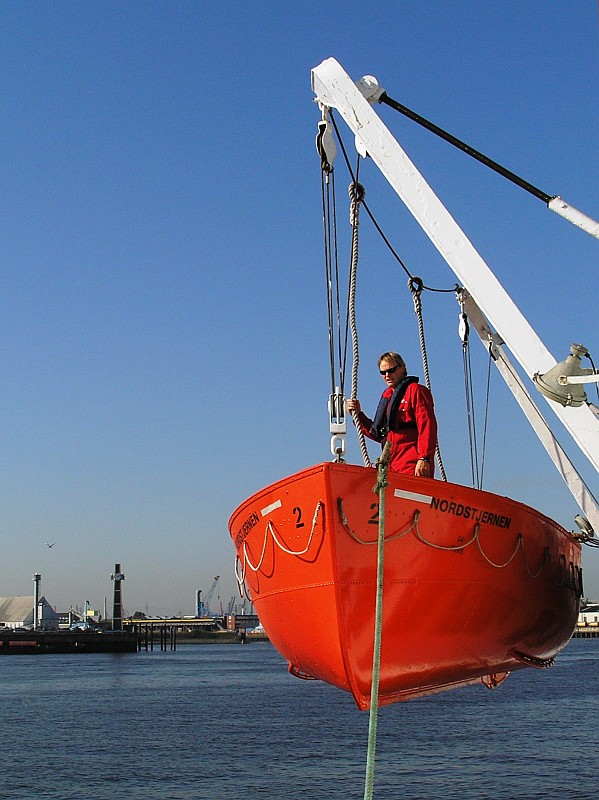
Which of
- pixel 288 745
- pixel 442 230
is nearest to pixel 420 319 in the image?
pixel 442 230

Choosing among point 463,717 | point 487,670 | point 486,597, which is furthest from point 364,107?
point 463,717

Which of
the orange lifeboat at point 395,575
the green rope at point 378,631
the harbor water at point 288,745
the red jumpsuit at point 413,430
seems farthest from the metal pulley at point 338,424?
the harbor water at point 288,745

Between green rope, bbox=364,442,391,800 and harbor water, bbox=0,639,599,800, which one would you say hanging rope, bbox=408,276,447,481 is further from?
harbor water, bbox=0,639,599,800

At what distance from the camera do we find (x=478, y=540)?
10.2 metres

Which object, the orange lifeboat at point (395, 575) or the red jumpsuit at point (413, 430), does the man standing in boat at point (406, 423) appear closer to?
the red jumpsuit at point (413, 430)

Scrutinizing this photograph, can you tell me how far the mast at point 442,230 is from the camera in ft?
34.2

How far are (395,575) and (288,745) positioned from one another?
31585 millimetres

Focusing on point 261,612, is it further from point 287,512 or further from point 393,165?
point 393,165

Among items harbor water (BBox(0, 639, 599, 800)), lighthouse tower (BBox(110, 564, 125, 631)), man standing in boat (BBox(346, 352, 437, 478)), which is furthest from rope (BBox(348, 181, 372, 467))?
lighthouse tower (BBox(110, 564, 125, 631))

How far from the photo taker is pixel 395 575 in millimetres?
9617

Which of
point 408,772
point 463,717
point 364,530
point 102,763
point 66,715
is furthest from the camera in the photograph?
point 66,715

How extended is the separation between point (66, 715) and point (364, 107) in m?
48.6

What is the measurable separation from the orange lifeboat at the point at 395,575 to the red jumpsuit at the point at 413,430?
2.72ft

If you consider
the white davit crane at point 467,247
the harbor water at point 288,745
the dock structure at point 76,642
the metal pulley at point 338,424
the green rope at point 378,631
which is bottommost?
the dock structure at point 76,642
